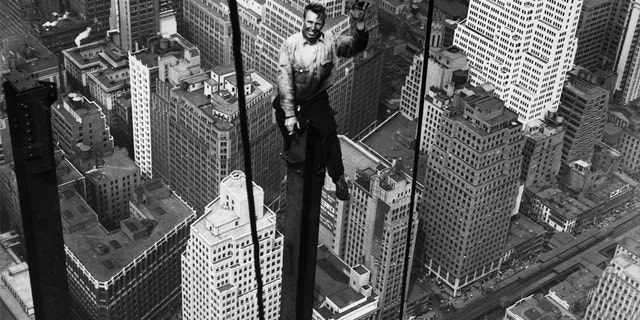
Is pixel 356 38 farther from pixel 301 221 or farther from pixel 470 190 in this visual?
pixel 470 190

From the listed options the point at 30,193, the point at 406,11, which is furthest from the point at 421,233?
the point at 30,193

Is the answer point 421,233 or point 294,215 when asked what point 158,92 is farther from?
point 294,215

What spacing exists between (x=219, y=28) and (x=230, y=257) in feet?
91.0

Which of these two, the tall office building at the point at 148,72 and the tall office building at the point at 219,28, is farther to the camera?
the tall office building at the point at 219,28

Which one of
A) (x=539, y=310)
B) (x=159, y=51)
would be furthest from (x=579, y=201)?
(x=159, y=51)

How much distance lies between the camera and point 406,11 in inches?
3162

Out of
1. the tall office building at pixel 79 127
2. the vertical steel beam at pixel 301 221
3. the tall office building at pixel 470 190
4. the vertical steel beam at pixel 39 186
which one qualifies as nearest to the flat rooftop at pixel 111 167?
the tall office building at pixel 79 127

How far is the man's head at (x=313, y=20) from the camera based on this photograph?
400 inches

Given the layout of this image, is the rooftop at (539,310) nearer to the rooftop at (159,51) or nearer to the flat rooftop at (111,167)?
the flat rooftop at (111,167)

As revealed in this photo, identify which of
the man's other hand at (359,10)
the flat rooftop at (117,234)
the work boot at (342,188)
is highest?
the man's other hand at (359,10)

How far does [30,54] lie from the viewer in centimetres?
6356

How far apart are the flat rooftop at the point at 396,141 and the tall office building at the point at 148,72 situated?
12.0 metres

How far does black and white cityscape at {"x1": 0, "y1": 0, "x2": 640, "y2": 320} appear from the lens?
49625 mm

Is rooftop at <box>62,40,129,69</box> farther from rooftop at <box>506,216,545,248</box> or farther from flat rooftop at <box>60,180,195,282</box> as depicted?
rooftop at <box>506,216,545,248</box>
